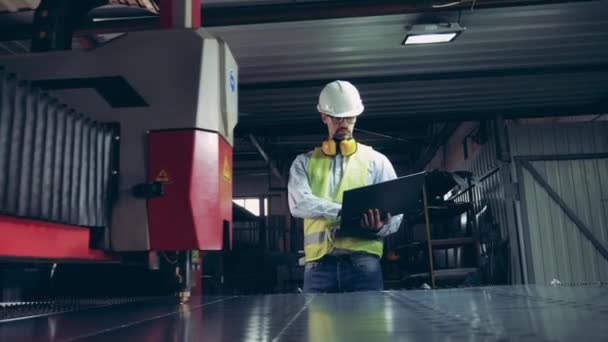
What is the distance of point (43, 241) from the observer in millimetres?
1267

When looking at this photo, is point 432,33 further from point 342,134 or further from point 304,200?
point 304,200

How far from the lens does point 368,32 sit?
17.1 feet

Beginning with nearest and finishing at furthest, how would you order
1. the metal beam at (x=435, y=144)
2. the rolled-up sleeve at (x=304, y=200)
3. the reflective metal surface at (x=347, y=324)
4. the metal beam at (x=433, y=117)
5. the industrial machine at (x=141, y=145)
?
A: the reflective metal surface at (x=347, y=324)
the industrial machine at (x=141, y=145)
the rolled-up sleeve at (x=304, y=200)
the metal beam at (x=433, y=117)
the metal beam at (x=435, y=144)

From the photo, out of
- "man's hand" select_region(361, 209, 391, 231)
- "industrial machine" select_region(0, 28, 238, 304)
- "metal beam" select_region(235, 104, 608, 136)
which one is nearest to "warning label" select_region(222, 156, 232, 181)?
"industrial machine" select_region(0, 28, 238, 304)

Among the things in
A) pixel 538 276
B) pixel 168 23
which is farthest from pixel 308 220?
pixel 538 276

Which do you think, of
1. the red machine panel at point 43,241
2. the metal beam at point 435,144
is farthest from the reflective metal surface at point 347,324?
the metal beam at point 435,144

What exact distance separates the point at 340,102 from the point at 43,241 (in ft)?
6.55

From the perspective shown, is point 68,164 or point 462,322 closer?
point 462,322

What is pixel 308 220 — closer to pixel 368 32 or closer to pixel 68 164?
pixel 68 164

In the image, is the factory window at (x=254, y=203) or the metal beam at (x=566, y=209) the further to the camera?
the factory window at (x=254, y=203)

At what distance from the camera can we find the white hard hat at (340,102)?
2.98 m

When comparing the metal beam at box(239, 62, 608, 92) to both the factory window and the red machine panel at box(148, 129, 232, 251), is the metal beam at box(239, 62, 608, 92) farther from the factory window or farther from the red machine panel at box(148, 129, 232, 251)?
the factory window

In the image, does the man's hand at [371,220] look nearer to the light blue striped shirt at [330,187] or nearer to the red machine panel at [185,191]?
the light blue striped shirt at [330,187]

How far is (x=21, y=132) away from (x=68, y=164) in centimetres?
17
